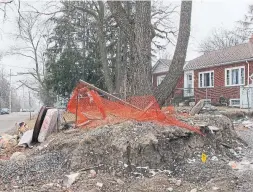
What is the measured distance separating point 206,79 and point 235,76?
2965 mm

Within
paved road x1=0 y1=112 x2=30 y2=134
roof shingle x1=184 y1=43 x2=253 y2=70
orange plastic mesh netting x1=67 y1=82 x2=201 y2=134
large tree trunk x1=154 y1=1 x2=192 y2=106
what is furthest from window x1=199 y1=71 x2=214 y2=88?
orange plastic mesh netting x1=67 y1=82 x2=201 y2=134

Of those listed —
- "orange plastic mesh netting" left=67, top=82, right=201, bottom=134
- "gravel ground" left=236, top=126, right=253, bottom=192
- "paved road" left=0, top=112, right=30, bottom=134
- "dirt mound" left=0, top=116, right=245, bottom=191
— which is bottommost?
"paved road" left=0, top=112, right=30, bottom=134

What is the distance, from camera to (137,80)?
9.48 metres

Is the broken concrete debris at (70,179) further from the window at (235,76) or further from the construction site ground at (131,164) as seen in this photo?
the window at (235,76)

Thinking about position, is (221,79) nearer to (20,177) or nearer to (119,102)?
(119,102)

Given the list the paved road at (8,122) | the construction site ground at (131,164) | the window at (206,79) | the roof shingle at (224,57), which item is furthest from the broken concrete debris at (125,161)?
the window at (206,79)

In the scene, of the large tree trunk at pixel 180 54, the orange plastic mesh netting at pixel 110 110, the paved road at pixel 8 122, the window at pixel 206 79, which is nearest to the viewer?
the orange plastic mesh netting at pixel 110 110

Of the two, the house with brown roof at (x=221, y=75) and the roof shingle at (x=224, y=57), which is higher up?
the roof shingle at (x=224, y=57)

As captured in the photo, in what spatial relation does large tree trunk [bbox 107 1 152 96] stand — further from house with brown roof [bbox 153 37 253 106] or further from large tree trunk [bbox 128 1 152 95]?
house with brown roof [bbox 153 37 253 106]

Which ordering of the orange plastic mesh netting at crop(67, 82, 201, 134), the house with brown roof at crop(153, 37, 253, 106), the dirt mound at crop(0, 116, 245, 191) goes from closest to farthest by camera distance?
the dirt mound at crop(0, 116, 245, 191)
the orange plastic mesh netting at crop(67, 82, 201, 134)
the house with brown roof at crop(153, 37, 253, 106)

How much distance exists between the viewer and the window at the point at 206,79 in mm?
26219

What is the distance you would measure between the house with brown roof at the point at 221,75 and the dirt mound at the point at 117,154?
1674 cm

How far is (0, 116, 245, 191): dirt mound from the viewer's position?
5.41 metres

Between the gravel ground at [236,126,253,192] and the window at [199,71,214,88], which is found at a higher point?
the window at [199,71,214,88]
